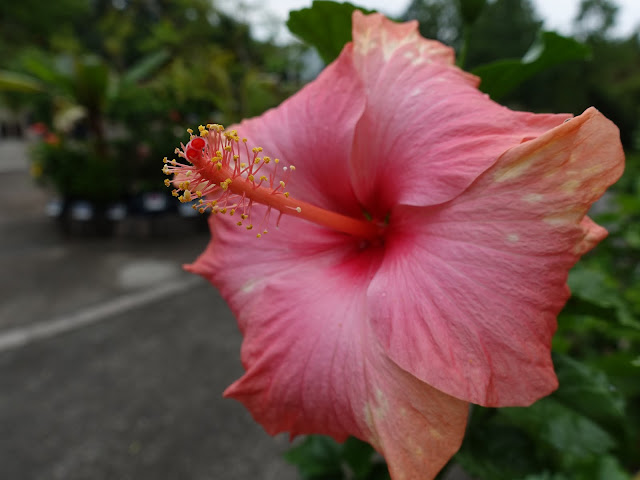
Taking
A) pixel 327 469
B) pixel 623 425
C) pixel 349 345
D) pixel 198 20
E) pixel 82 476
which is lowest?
pixel 82 476

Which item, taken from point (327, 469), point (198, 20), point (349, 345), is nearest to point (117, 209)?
point (198, 20)

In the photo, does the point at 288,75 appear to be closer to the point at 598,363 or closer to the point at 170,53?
the point at 170,53

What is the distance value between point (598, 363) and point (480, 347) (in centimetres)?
42

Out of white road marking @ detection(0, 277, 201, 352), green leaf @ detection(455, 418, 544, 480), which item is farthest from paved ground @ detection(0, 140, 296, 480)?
green leaf @ detection(455, 418, 544, 480)

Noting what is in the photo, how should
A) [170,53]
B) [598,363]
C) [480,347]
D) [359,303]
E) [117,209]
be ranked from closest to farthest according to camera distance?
1. [480,347]
2. [359,303]
3. [598,363]
4. [117,209]
5. [170,53]

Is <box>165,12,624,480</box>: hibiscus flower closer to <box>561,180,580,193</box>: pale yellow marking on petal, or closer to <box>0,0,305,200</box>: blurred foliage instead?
<box>561,180,580,193</box>: pale yellow marking on petal

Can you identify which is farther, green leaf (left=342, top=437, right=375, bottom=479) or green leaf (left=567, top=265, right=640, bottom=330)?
green leaf (left=342, top=437, right=375, bottom=479)

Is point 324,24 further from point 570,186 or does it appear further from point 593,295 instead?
point 593,295

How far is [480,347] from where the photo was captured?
1.20ft

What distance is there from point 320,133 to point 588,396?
459 millimetres

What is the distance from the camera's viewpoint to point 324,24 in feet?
1.82

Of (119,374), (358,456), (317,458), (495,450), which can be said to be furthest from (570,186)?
(119,374)

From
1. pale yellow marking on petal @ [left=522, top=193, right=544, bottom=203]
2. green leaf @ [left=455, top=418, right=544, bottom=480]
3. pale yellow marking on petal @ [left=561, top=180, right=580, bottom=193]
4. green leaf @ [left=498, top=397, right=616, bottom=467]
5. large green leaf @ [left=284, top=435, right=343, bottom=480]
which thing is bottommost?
large green leaf @ [left=284, top=435, right=343, bottom=480]

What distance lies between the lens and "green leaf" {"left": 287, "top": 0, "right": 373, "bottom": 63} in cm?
53
